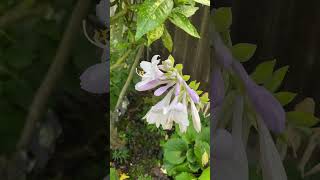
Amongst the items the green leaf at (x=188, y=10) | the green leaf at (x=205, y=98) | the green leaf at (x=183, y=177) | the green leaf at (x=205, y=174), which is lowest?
the green leaf at (x=183, y=177)

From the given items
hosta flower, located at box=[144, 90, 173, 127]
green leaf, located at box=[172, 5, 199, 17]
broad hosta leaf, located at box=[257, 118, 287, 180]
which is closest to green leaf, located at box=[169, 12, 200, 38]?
green leaf, located at box=[172, 5, 199, 17]

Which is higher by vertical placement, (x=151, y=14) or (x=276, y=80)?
(x=151, y=14)

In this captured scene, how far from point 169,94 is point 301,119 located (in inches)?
10.8

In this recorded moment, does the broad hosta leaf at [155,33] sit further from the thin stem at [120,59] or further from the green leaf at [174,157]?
the green leaf at [174,157]

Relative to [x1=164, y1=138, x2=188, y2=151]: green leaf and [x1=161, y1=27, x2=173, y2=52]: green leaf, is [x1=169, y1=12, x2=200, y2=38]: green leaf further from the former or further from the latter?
[x1=164, y1=138, x2=188, y2=151]: green leaf

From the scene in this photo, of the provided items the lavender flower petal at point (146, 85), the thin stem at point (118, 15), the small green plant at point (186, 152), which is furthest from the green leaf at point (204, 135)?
the thin stem at point (118, 15)

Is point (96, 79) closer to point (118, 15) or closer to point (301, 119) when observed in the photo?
point (118, 15)

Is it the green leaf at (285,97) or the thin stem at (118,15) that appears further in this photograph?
the green leaf at (285,97)

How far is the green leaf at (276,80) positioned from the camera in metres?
0.99

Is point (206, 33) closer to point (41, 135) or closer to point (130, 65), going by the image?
point (130, 65)

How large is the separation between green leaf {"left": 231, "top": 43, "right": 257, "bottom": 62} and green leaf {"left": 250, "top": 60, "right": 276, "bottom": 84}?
0.03 meters

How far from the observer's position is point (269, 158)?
997 millimetres

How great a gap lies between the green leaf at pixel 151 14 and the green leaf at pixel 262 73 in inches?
8.7

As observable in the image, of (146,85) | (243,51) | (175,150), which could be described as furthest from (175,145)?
(243,51)
